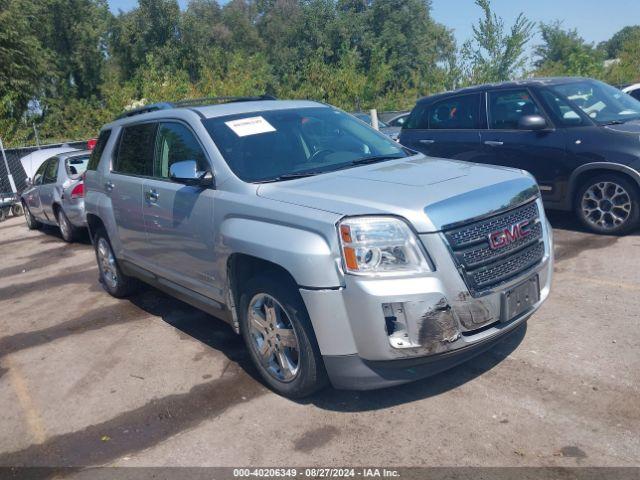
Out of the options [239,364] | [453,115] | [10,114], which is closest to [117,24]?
[10,114]

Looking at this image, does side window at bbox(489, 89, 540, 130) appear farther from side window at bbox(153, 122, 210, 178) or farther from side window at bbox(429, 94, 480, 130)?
side window at bbox(153, 122, 210, 178)

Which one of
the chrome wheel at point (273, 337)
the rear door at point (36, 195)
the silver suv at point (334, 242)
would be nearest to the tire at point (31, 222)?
the rear door at point (36, 195)

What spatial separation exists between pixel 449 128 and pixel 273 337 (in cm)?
548

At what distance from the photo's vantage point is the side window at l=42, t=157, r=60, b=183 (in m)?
11.0

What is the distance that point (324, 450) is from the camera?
11.5ft

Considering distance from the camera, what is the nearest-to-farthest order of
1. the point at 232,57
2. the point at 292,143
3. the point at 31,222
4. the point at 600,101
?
the point at 292,143 < the point at 600,101 < the point at 31,222 < the point at 232,57

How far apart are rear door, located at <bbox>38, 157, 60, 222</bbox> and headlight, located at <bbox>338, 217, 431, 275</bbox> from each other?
882 centimetres

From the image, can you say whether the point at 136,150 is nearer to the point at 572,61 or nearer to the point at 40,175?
the point at 40,175

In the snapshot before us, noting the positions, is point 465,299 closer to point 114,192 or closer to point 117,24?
point 114,192

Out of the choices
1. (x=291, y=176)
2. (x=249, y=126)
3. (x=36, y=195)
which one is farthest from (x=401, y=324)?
(x=36, y=195)

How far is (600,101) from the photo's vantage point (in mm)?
7711

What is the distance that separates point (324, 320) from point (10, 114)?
98.0 ft

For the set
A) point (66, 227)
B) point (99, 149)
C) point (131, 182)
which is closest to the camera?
point (131, 182)

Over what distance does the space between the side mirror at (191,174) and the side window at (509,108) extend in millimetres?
4878
